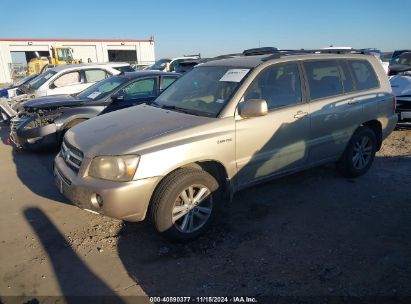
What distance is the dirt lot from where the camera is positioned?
2934 millimetres

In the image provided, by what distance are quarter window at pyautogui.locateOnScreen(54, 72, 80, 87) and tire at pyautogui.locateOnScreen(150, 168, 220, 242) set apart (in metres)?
7.90

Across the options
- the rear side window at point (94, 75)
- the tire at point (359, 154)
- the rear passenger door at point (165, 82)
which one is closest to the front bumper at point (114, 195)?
the tire at point (359, 154)

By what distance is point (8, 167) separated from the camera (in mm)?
6176

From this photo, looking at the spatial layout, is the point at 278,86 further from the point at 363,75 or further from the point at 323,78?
Result: the point at 363,75

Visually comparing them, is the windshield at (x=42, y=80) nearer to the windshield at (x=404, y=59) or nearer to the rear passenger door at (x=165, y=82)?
the rear passenger door at (x=165, y=82)

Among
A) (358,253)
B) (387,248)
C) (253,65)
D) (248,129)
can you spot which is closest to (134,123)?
(248,129)

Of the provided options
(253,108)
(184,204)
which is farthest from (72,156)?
(253,108)

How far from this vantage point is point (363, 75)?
16.6ft

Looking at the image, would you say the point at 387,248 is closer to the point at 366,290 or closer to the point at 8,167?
the point at 366,290

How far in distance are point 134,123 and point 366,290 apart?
2.71m

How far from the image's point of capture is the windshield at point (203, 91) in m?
3.89

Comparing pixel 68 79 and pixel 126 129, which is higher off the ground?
pixel 68 79

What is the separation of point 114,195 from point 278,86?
2315 mm

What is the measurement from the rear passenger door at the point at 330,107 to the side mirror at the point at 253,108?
1010 mm
